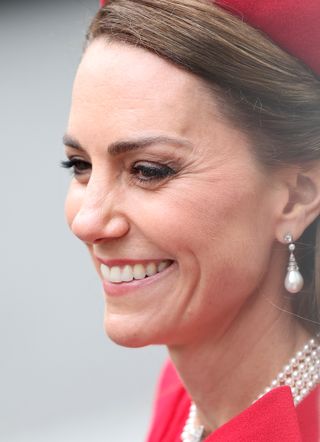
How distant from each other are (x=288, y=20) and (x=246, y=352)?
82 centimetres

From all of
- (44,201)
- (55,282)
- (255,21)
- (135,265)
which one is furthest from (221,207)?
(44,201)

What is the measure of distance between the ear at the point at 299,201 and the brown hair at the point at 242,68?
0.11 ft

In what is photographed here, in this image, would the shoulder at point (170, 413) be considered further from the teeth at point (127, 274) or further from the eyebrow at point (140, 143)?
the eyebrow at point (140, 143)

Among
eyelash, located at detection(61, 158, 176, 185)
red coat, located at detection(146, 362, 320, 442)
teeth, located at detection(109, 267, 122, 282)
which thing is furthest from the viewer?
teeth, located at detection(109, 267, 122, 282)

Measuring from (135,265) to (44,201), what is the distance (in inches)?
187

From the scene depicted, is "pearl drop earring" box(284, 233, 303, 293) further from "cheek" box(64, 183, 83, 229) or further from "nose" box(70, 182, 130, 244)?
"cheek" box(64, 183, 83, 229)

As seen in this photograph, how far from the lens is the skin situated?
91.9 inches

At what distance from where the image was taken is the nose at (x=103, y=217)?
2371 millimetres

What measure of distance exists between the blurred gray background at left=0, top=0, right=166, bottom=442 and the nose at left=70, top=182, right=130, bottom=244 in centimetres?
263

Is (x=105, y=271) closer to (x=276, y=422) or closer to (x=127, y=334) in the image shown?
(x=127, y=334)

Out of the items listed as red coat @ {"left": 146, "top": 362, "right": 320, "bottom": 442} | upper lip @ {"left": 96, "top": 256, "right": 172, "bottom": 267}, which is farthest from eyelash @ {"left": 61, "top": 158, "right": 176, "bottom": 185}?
red coat @ {"left": 146, "top": 362, "right": 320, "bottom": 442}

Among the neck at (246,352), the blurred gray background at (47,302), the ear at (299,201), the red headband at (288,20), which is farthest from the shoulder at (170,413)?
the blurred gray background at (47,302)

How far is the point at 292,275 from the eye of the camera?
2430 mm

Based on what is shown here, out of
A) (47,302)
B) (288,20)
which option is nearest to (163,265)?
(288,20)
